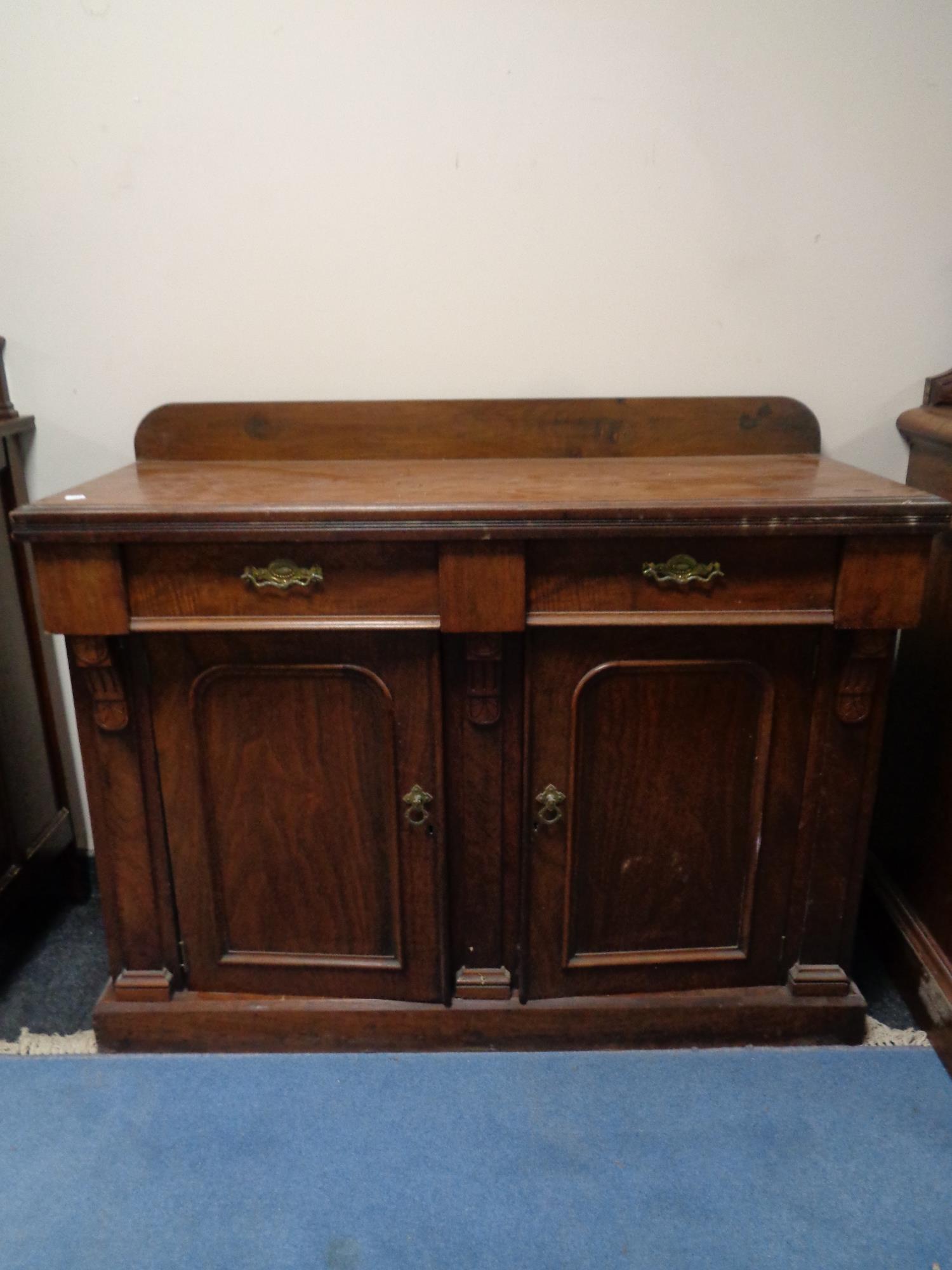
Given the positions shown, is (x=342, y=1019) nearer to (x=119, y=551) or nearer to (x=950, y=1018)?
(x=119, y=551)

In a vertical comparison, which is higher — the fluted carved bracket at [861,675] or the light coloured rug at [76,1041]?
the fluted carved bracket at [861,675]

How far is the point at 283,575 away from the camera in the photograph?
1.26 m

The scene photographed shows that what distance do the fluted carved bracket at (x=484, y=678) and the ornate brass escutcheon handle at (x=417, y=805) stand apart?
0.43 ft

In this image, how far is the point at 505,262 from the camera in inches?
60.7

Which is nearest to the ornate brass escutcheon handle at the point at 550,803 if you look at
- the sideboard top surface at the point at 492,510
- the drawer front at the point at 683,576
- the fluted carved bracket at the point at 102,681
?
the drawer front at the point at 683,576

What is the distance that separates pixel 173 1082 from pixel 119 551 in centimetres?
82

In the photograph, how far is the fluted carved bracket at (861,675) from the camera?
130 cm

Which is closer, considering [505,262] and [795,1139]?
[795,1139]

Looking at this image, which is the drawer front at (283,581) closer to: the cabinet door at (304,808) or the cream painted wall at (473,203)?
the cabinet door at (304,808)

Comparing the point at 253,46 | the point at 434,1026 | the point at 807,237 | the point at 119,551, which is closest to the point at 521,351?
the point at 807,237

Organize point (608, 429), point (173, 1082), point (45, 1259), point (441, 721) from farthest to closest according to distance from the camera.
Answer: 1. point (608, 429)
2. point (173, 1082)
3. point (441, 721)
4. point (45, 1259)

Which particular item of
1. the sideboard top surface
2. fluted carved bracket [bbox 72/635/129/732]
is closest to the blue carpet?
fluted carved bracket [bbox 72/635/129/732]

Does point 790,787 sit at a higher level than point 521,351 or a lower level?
lower

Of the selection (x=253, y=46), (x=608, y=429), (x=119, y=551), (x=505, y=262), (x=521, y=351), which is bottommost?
(x=119, y=551)
